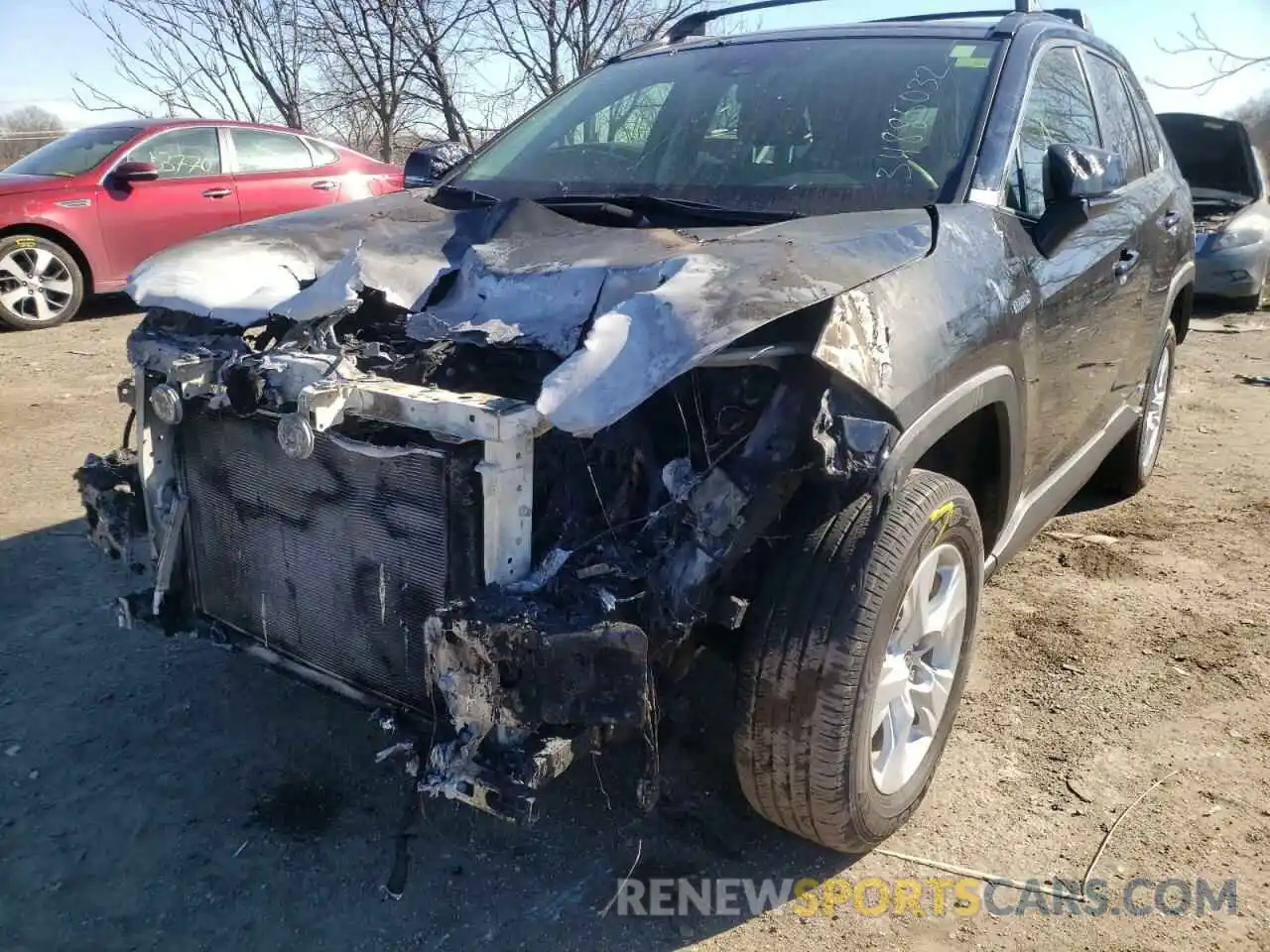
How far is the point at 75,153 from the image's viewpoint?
882 centimetres

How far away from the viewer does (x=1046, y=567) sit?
163 inches

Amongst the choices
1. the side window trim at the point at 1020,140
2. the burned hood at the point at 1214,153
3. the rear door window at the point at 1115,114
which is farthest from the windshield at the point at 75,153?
the burned hood at the point at 1214,153

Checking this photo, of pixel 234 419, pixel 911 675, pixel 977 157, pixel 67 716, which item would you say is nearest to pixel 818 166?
pixel 977 157

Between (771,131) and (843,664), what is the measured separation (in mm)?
1749

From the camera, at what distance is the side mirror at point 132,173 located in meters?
8.44

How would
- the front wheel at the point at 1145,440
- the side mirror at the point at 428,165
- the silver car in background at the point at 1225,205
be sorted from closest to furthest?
the side mirror at the point at 428,165 < the front wheel at the point at 1145,440 < the silver car in background at the point at 1225,205

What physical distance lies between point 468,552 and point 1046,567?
2.90 m

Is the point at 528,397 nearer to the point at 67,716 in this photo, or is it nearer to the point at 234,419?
the point at 234,419

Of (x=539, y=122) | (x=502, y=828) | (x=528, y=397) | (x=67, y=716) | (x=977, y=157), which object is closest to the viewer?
(x=528, y=397)

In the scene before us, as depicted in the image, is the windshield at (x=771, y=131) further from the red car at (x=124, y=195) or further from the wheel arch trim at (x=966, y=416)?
the red car at (x=124, y=195)

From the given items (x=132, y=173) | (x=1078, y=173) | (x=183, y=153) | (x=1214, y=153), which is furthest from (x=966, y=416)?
(x=1214, y=153)

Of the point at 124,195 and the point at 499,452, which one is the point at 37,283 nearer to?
the point at 124,195

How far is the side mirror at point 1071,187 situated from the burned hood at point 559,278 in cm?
53

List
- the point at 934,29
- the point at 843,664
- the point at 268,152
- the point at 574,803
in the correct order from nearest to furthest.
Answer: the point at 843,664, the point at 574,803, the point at 934,29, the point at 268,152
